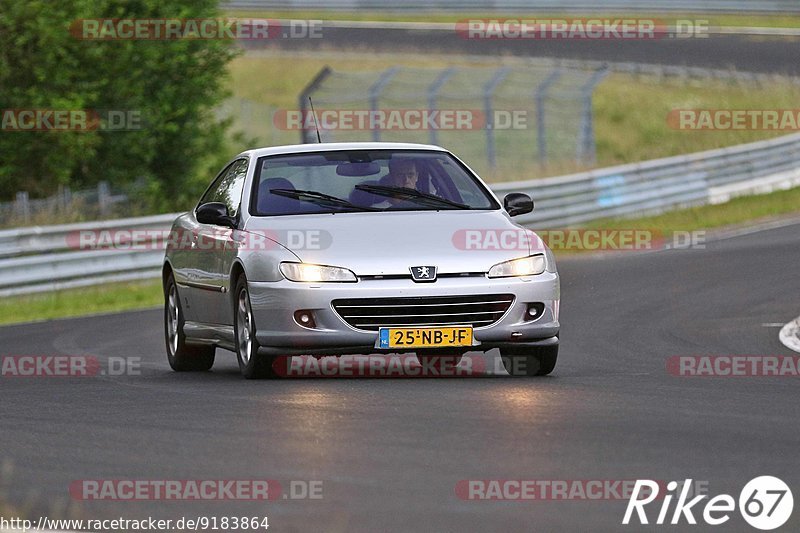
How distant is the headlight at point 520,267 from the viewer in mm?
10789

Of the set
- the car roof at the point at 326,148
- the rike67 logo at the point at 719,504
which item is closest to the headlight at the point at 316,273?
the car roof at the point at 326,148

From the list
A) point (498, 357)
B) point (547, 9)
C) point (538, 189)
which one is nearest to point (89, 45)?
point (538, 189)

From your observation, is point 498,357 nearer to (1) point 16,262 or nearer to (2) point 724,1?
(1) point 16,262

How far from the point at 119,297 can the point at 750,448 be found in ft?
48.6

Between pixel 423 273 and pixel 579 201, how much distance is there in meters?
18.3

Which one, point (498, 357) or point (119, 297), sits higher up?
point (498, 357)

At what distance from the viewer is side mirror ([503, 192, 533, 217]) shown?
1177 cm

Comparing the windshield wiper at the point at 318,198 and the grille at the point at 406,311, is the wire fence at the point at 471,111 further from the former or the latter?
the grille at the point at 406,311

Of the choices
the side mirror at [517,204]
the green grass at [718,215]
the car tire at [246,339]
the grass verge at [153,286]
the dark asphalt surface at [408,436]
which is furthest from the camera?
the green grass at [718,215]

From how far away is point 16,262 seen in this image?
2120 cm

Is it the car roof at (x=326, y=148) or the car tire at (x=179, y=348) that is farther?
the car tire at (x=179, y=348)

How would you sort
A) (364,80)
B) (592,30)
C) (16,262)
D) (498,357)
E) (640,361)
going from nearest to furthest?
(640,361) → (498,357) → (16,262) → (364,80) → (592,30)

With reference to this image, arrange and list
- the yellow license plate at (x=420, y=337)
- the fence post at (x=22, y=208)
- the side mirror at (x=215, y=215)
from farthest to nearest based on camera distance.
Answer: the fence post at (x=22, y=208)
the side mirror at (x=215, y=215)
the yellow license plate at (x=420, y=337)

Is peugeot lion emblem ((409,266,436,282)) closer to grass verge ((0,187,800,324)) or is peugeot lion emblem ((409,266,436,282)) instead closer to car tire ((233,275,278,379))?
car tire ((233,275,278,379))
